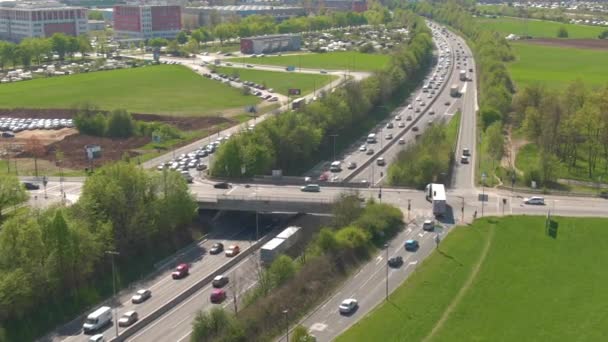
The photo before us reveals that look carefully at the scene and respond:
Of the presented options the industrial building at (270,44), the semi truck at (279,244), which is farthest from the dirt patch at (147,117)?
the industrial building at (270,44)

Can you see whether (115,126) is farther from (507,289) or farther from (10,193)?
(507,289)

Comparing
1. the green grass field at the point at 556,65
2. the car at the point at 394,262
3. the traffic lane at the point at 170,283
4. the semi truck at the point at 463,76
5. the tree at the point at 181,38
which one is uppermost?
the tree at the point at 181,38

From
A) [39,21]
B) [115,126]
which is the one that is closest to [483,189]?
[115,126]

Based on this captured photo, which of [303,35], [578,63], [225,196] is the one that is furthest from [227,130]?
[303,35]

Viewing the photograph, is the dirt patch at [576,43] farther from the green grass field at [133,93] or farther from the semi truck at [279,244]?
the semi truck at [279,244]

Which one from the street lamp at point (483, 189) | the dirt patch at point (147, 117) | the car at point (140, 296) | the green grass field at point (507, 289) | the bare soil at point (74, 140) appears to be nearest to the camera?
the green grass field at point (507, 289)

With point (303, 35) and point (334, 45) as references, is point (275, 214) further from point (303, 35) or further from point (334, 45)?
point (303, 35)

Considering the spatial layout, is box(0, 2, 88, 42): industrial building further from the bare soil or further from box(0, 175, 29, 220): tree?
box(0, 175, 29, 220): tree
